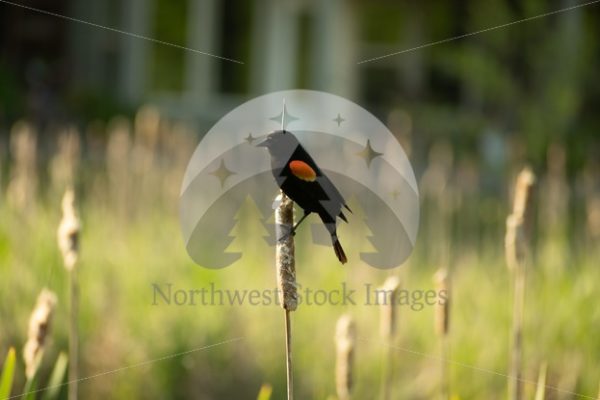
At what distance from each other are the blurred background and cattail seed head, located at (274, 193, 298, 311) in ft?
2.12

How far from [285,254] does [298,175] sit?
76 millimetres

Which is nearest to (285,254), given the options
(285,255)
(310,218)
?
(285,255)

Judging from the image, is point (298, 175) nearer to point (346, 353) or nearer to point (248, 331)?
point (346, 353)

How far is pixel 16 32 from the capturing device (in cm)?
1416

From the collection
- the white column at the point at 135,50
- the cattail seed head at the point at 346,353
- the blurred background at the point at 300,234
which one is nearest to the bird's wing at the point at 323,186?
the cattail seed head at the point at 346,353

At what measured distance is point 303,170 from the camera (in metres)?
0.69

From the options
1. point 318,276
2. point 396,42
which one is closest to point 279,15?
point 396,42

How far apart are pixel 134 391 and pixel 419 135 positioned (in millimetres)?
11523

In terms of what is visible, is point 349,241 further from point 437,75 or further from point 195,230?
point 437,75

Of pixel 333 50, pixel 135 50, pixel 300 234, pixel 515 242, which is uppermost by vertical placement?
pixel 333 50

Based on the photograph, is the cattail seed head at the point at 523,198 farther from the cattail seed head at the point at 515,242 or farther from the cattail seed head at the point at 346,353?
the cattail seed head at the point at 346,353

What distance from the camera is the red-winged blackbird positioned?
0.69 m

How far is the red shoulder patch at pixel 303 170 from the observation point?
2.24 feet

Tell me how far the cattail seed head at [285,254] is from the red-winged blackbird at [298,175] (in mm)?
22
